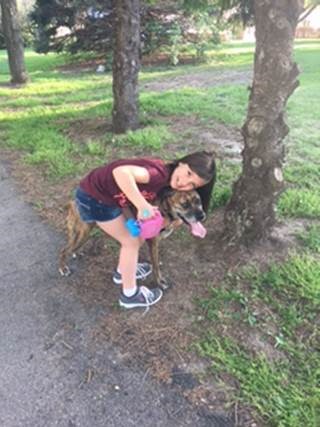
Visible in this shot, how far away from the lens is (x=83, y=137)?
5773 millimetres

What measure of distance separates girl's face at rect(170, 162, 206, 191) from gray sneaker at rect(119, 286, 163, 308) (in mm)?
687

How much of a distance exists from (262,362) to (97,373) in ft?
2.72

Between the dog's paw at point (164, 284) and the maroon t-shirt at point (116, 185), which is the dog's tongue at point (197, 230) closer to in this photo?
the maroon t-shirt at point (116, 185)

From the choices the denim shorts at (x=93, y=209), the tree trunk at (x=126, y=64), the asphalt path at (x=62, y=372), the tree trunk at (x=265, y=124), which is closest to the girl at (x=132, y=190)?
the denim shorts at (x=93, y=209)

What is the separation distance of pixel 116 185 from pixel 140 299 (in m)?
0.71

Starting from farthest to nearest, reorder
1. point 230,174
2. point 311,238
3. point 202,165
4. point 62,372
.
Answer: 1. point 230,174
2. point 311,238
3. point 202,165
4. point 62,372

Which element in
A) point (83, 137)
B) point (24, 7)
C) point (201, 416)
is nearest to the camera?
point (201, 416)

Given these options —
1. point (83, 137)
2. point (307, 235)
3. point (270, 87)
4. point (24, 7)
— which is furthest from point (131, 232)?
point (24, 7)

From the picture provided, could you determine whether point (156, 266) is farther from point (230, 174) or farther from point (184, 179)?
point (230, 174)

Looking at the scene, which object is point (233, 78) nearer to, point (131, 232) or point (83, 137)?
point (83, 137)

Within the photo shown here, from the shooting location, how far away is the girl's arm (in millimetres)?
2178

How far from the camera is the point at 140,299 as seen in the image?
2.57 m

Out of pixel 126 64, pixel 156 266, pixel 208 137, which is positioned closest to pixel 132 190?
pixel 156 266

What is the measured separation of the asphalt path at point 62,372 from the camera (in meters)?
1.92
